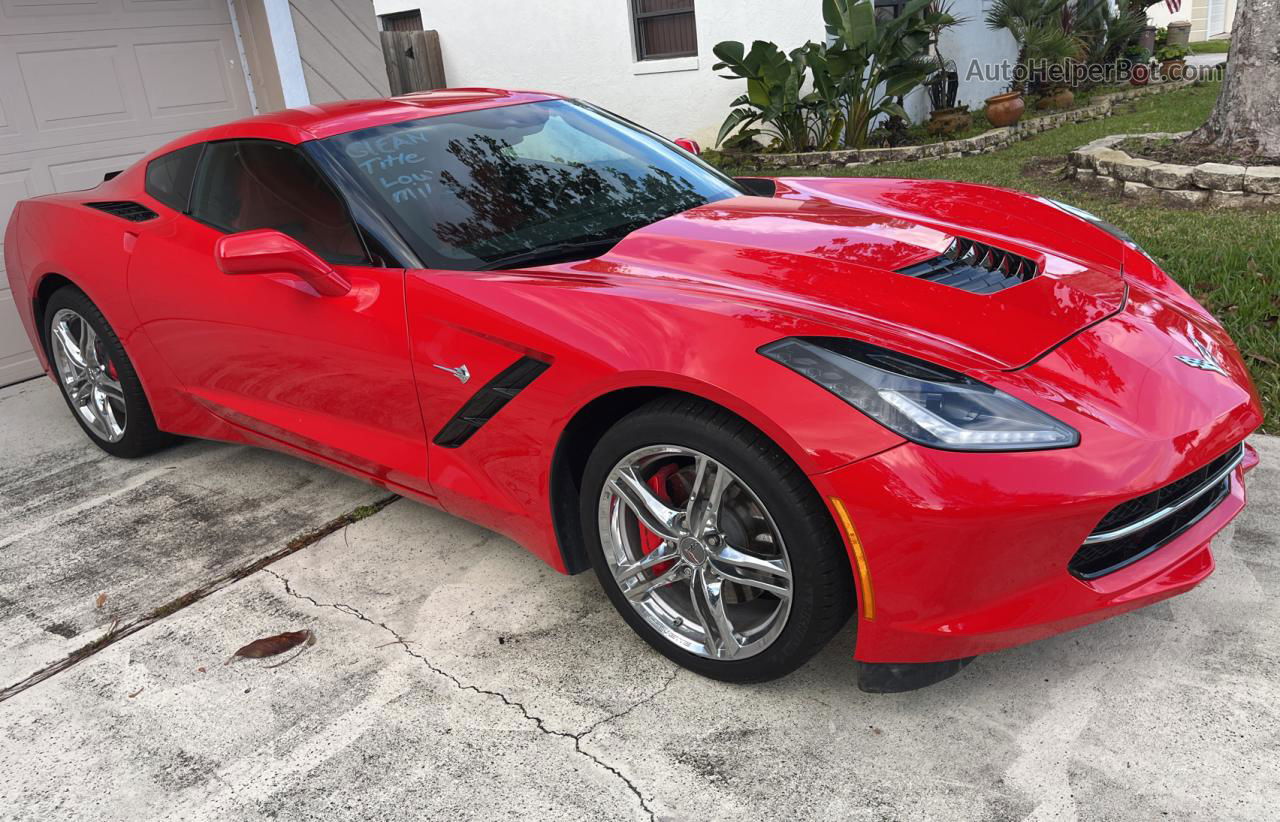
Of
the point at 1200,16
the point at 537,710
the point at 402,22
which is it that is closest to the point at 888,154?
the point at 402,22

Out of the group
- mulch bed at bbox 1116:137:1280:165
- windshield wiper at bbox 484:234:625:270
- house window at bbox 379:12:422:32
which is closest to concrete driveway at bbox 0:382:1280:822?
windshield wiper at bbox 484:234:625:270

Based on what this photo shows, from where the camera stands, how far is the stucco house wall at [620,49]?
413 inches

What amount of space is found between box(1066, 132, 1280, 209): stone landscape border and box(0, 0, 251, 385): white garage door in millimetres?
6260

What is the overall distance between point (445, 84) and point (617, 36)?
8.93 ft

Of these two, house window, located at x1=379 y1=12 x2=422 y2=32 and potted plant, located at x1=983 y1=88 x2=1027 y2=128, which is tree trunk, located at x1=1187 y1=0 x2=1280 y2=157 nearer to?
potted plant, located at x1=983 y1=88 x2=1027 y2=128

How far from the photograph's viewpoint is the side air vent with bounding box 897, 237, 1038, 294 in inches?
102

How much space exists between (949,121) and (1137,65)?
19.8ft

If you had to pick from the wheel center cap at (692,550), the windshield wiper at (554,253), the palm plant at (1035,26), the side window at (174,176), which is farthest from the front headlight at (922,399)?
the palm plant at (1035,26)

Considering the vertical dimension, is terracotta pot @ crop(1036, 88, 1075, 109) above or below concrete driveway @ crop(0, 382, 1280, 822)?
above

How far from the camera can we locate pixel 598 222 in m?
3.18

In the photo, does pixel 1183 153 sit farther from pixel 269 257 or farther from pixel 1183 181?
pixel 269 257

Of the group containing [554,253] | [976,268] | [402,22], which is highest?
[402,22]

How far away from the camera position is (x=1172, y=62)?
16.2m

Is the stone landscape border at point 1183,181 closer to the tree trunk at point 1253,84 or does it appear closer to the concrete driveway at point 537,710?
the tree trunk at point 1253,84
